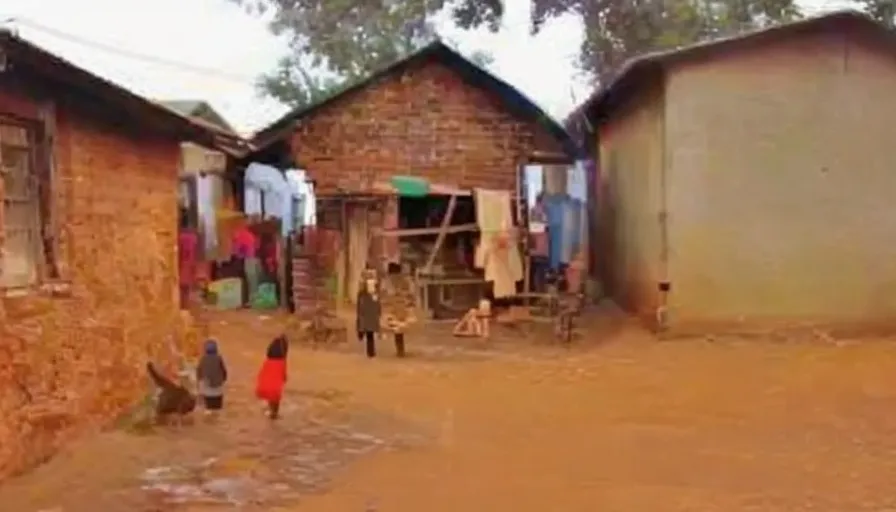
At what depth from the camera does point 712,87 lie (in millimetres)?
16984

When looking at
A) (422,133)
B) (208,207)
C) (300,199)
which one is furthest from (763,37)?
(208,207)

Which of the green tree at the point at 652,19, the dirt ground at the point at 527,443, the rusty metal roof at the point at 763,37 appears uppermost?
the green tree at the point at 652,19

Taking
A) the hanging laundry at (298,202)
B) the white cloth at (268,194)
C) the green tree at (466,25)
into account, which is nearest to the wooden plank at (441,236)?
the hanging laundry at (298,202)

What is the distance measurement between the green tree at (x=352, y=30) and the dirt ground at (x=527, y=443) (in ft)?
51.8

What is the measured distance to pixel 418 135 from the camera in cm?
2125

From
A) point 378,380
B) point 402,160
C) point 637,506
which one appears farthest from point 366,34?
point 637,506

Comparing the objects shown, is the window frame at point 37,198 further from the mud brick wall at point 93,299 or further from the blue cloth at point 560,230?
the blue cloth at point 560,230

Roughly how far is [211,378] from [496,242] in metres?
10.0

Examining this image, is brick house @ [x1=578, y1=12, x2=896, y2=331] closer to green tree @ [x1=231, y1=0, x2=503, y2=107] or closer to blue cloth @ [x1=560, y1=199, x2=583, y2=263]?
blue cloth @ [x1=560, y1=199, x2=583, y2=263]

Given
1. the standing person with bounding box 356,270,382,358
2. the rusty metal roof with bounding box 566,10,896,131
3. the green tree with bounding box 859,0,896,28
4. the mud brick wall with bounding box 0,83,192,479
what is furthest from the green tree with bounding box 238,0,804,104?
the mud brick wall with bounding box 0,83,192,479

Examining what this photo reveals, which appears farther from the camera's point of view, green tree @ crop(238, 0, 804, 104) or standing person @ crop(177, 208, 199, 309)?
green tree @ crop(238, 0, 804, 104)

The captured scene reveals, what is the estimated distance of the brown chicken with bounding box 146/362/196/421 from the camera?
407 inches

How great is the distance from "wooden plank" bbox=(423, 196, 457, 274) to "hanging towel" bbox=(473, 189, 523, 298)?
1.61 ft

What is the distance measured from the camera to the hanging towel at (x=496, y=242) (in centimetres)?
2055
